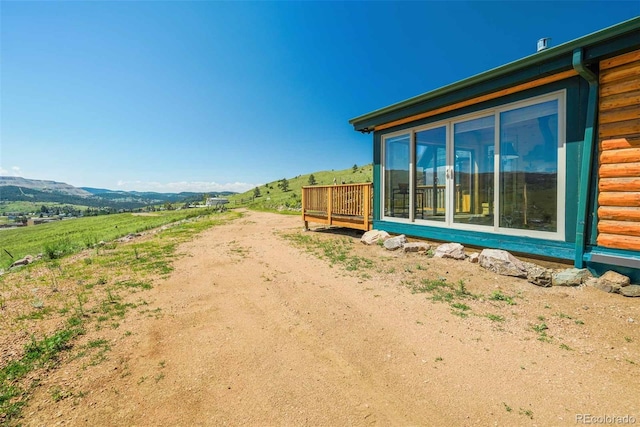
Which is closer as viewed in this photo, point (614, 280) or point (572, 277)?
point (614, 280)

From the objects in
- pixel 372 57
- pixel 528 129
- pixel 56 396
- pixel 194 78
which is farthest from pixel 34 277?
pixel 372 57

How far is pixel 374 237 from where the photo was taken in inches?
279

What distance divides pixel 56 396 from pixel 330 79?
55.3ft

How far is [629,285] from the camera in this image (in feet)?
11.2

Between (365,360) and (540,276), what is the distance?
3.27 m

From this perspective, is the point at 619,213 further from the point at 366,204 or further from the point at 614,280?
the point at 366,204

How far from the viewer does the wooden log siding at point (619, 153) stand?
347cm

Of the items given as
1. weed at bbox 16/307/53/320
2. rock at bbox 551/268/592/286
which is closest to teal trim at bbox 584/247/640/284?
rock at bbox 551/268/592/286

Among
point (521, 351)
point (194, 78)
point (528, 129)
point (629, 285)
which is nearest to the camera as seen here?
point (521, 351)

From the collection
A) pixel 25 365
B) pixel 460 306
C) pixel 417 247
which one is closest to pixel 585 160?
pixel 460 306

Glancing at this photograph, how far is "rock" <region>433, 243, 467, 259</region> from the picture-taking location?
522 centimetres

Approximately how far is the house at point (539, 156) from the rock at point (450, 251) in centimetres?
24

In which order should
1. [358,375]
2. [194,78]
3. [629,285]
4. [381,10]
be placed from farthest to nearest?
[194,78]
[381,10]
[629,285]
[358,375]

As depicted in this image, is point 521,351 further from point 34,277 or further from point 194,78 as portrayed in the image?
point 194,78
